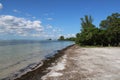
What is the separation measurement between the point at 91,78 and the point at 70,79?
1.66 m

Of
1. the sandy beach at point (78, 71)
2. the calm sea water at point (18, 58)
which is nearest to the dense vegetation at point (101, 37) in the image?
the calm sea water at point (18, 58)

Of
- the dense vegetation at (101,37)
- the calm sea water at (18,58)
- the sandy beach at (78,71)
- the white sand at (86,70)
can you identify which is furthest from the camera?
the dense vegetation at (101,37)

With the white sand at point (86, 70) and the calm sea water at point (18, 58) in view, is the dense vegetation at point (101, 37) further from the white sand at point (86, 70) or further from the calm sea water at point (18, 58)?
the white sand at point (86, 70)

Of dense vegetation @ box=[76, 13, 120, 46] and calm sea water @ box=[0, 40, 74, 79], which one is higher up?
dense vegetation @ box=[76, 13, 120, 46]

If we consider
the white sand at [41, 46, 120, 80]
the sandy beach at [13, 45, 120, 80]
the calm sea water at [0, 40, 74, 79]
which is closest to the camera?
the white sand at [41, 46, 120, 80]

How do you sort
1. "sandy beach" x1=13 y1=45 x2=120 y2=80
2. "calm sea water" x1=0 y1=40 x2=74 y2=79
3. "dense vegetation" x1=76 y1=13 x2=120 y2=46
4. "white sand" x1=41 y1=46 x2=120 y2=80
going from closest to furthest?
"white sand" x1=41 y1=46 x2=120 y2=80 → "sandy beach" x1=13 y1=45 x2=120 y2=80 → "calm sea water" x1=0 y1=40 x2=74 y2=79 → "dense vegetation" x1=76 y1=13 x2=120 y2=46

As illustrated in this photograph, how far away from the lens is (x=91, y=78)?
13.9 metres

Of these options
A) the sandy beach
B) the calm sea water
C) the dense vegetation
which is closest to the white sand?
the sandy beach

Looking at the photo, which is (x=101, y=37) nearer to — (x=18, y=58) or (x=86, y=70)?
(x=18, y=58)

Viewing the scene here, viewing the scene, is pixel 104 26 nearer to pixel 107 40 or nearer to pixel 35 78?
pixel 107 40

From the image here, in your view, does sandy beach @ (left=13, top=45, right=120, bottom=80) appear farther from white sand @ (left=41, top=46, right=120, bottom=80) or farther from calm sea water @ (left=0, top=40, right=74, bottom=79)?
calm sea water @ (left=0, top=40, right=74, bottom=79)

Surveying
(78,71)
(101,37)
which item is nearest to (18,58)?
(78,71)

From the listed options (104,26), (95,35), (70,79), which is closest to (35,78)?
(70,79)

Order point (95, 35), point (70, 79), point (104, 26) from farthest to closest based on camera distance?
point (104, 26) < point (95, 35) < point (70, 79)
